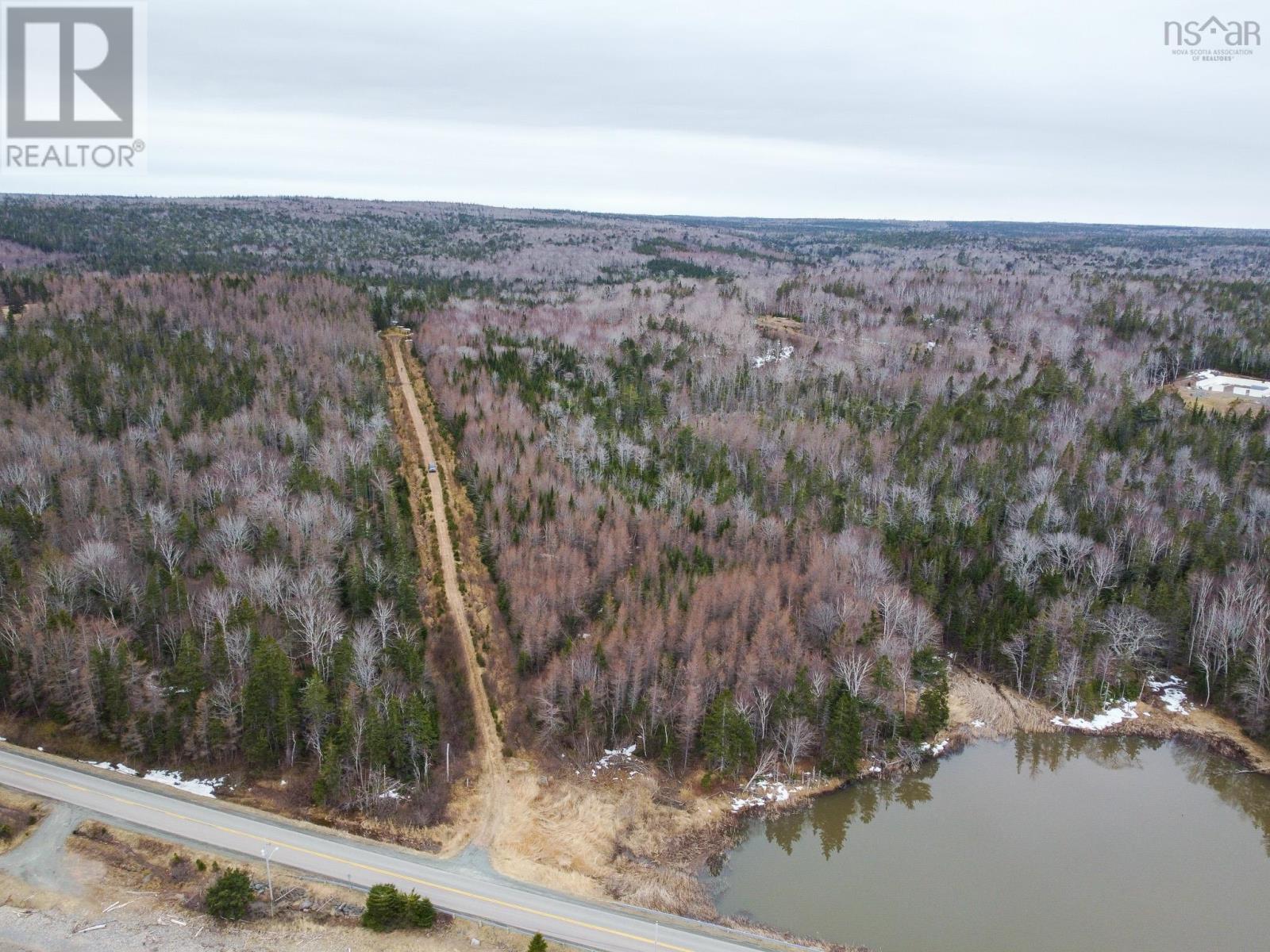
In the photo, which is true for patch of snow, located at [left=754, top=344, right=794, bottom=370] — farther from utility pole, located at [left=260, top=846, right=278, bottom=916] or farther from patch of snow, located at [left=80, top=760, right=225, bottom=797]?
utility pole, located at [left=260, top=846, right=278, bottom=916]

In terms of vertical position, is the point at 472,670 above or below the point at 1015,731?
above

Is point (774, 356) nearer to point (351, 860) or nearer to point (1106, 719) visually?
point (1106, 719)

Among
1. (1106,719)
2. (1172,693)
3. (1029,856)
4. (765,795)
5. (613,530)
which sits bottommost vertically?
(1029,856)

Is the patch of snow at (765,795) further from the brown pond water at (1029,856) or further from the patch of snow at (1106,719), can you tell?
the patch of snow at (1106,719)

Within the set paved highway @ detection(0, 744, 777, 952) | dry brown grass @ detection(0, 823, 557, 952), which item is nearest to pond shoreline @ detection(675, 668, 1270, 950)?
paved highway @ detection(0, 744, 777, 952)

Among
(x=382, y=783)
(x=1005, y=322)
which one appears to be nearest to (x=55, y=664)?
(x=382, y=783)

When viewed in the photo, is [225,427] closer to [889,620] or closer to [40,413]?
[40,413]

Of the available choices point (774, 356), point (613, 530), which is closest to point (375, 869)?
point (613, 530)
